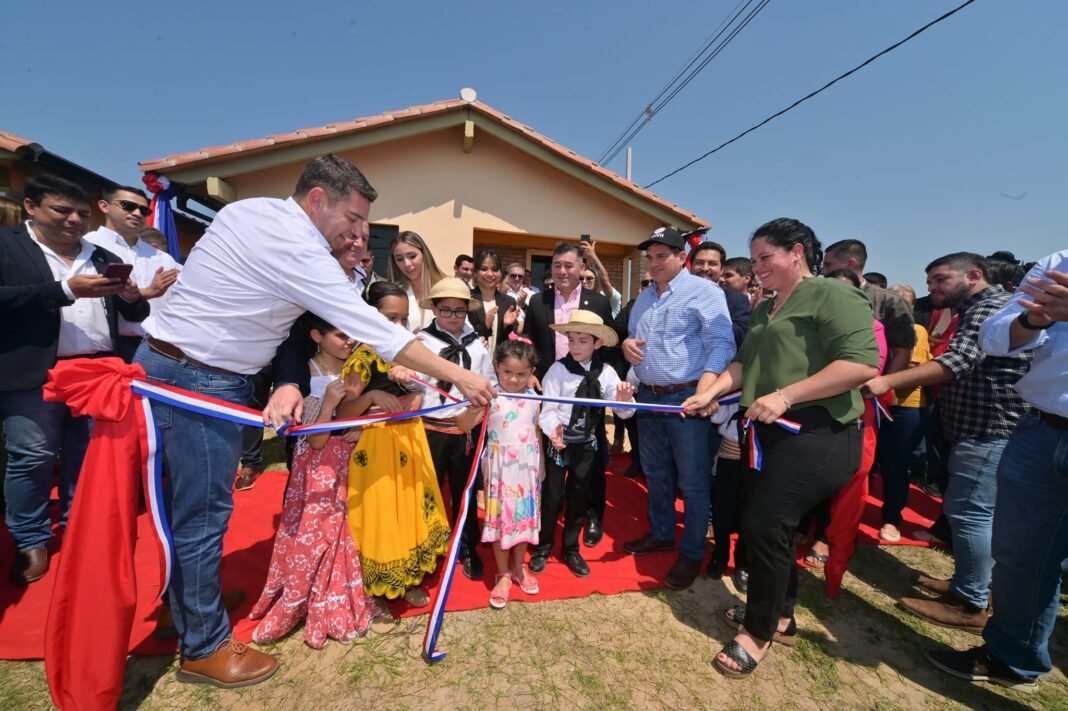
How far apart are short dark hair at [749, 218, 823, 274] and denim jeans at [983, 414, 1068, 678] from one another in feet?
4.64

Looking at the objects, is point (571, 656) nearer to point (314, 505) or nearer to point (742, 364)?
point (314, 505)

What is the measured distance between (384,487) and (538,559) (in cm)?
147

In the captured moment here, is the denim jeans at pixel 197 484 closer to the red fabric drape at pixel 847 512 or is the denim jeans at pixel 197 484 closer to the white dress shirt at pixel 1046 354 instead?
the red fabric drape at pixel 847 512

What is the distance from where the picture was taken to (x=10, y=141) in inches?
235

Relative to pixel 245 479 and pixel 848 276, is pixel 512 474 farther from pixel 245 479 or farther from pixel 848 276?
pixel 245 479

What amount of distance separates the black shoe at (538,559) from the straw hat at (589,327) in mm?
1731

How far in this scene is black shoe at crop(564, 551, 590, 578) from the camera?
131 inches

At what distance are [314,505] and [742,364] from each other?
9.02ft

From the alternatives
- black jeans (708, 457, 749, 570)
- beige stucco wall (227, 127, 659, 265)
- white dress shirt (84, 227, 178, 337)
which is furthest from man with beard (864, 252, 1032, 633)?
beige stucco wall (227, 127, 659, 265)

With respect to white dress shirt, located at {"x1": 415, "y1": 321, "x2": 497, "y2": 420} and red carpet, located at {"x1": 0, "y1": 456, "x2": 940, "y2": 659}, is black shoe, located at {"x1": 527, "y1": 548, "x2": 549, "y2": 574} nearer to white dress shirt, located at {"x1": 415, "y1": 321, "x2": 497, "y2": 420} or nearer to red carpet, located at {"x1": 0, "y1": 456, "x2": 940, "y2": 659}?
red carpet, located at {"x1": 0, "y1": 456, "x2": 940, "y2": 659}

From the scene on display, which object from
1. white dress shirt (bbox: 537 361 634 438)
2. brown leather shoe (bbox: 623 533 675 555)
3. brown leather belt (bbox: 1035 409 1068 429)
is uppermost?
brown leather belt (bbox: 1035 409 1068 429)

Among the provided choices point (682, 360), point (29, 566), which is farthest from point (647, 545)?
point (29, 566)

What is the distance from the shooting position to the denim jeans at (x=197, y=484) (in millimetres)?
2037

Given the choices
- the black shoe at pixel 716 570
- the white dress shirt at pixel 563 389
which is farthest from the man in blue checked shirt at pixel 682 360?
the white dress shirt at pixel 563 389
